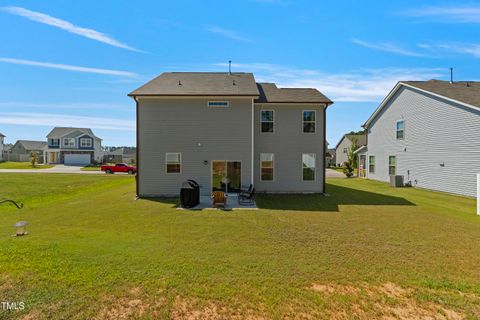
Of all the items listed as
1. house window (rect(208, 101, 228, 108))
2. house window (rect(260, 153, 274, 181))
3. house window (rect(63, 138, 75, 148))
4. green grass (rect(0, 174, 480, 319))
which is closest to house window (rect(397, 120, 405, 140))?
green grass (rect(0, 174, 480, 319))

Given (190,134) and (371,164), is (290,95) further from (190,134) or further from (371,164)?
(371,164)

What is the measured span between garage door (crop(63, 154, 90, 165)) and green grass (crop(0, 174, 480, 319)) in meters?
45.8

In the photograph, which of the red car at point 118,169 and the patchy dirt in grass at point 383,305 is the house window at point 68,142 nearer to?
the red car at point 118,169

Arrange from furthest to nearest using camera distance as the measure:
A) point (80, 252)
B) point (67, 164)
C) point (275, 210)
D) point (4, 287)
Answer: point (67, 164) → point (275, 210) → point (80, 252) → point (4, 287)

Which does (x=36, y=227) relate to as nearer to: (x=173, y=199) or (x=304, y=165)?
(x=173, y=199)

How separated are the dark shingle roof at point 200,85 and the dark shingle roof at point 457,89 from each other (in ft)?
41.6

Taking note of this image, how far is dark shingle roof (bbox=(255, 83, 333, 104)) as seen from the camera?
49.4 feet

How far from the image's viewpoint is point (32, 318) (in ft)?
12.1

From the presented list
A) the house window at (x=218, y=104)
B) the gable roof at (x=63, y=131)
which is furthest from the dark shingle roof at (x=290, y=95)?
the gable roof at (x=63, y=131)

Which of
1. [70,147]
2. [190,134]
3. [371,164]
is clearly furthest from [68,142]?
[371,164]

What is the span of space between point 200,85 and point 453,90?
17.3 m

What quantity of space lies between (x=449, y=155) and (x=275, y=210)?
1280cm

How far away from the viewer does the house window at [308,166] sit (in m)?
15.2

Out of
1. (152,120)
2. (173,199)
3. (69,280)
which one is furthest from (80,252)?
(152,120)
